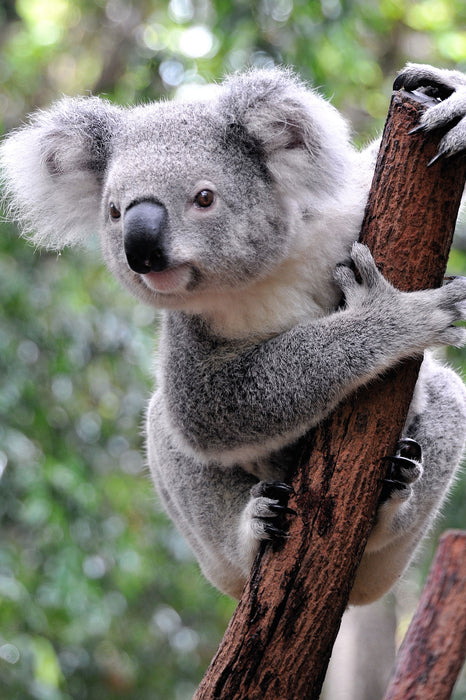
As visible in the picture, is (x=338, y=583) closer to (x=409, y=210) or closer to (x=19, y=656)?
(x=409, y=210)

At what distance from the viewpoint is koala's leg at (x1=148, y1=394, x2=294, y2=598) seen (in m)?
2.74

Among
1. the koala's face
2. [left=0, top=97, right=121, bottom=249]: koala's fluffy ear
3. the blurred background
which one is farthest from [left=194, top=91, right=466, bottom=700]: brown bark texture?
the blurred background

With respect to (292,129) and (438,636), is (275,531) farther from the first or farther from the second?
(292,129)

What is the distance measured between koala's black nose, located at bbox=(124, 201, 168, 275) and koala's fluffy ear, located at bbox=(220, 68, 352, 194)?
1.33 feet

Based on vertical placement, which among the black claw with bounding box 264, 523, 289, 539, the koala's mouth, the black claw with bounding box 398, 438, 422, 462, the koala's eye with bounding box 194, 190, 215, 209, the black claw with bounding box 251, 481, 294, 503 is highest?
the koala's eye with bounding box 194, 190, 215, 209

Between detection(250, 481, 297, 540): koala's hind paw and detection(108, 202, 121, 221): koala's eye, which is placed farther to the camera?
detection(108, 202, 121, 221): koala's eye

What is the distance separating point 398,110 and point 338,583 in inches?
49.6

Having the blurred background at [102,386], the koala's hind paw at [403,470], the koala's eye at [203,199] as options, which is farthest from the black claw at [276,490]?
the blurred background at [102,386]

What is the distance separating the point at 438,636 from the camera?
2012 mm

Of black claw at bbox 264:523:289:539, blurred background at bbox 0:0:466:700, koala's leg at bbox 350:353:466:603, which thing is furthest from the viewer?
blurred background at bbox 0:0:466:700

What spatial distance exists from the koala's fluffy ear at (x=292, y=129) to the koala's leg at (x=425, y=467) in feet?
2.51

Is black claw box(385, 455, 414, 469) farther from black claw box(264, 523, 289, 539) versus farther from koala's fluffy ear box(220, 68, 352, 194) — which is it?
koala's fluffy ear box(220, 68, 352, 194)

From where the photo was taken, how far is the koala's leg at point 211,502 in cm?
274

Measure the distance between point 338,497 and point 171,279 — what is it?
737 mm
